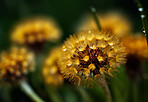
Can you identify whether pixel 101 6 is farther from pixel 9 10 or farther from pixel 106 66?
pixel 106 66

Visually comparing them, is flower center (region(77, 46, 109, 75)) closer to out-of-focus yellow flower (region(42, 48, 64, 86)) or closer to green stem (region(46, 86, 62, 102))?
out-of-focus yellow flower (region(42, 48, 64, 86))

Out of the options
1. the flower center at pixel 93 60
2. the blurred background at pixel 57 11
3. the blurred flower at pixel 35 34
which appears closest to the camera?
the flower center at pixel 93 60

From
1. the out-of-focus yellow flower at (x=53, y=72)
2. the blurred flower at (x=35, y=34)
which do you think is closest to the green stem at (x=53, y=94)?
the out-of-focus yellow flower at (x=53, y=72)

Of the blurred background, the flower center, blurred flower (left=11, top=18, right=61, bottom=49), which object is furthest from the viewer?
the blurred background

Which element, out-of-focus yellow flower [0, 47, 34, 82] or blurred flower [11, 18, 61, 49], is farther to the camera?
blurred flower [11, 18, 61, 49]

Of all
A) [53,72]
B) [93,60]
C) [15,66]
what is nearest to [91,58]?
[93,60]

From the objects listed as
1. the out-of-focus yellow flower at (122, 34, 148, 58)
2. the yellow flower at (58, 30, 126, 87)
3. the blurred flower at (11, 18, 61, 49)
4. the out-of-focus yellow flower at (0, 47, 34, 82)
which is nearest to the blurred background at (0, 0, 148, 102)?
the blurred flower at (11, 18, 61, 49)

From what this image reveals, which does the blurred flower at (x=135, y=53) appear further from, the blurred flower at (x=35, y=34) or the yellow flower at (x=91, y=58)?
the blurred flower at (x=35, y=34)
